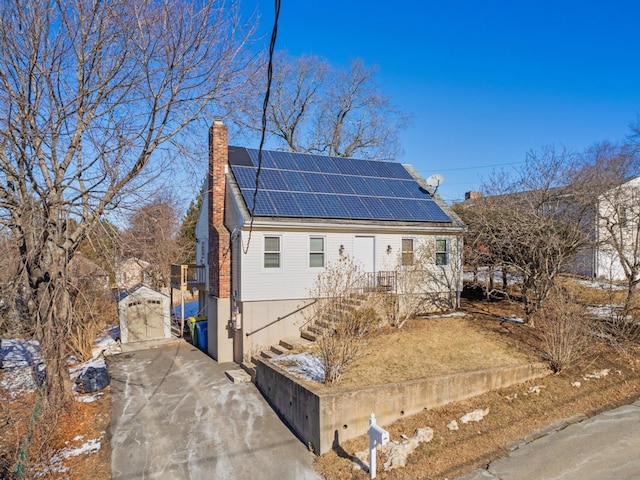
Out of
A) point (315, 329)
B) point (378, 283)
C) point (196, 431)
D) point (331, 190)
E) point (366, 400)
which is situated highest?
point (331, 190)

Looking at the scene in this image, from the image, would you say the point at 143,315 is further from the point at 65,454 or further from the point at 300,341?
the point at 65,454

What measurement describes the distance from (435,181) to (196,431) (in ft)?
42.6

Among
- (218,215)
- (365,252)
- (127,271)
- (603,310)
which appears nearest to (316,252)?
(365,252)

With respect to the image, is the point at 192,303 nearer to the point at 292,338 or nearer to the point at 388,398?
the point at 292,338

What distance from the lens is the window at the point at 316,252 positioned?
43.1 ft

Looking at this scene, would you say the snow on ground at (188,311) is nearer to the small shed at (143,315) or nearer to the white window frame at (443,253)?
the small shed at (143,315)

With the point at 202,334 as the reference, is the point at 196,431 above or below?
below

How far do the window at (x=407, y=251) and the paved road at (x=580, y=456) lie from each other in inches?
304

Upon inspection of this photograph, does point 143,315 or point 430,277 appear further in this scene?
point 143,315

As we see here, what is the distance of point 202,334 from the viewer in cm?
1523

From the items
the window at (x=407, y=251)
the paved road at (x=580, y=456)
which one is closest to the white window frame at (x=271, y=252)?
the window at (x=407, y=251)

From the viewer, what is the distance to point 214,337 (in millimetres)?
13562

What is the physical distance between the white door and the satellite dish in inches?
179

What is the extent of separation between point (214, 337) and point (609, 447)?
435 inches
